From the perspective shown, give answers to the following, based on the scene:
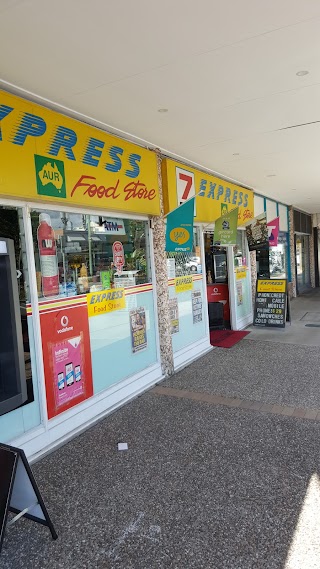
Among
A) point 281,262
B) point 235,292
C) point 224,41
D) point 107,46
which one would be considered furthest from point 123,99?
point 281,262

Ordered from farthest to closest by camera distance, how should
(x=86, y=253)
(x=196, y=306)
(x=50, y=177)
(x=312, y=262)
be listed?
(x=312, y=262)
(x=196, y=306)
(x=86, y=253)
(x=50, y=177)

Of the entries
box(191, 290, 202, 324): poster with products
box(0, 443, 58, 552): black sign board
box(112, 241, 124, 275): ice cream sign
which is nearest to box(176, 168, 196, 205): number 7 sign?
box(112, 241, 124, 275): ice cream sign

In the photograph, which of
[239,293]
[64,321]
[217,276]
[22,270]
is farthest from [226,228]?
[22,270]

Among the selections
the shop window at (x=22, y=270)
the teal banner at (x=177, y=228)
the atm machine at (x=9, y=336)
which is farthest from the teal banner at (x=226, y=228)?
the atm machine at (x=9, y=336)

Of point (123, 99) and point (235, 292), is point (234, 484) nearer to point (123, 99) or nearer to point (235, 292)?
point (123, 99)

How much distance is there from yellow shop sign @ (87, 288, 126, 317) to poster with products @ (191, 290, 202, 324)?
80.2 inches

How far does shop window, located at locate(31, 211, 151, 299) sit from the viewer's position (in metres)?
3.86

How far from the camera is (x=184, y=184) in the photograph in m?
6.14

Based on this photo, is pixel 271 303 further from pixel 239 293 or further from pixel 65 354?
pixel 65 354

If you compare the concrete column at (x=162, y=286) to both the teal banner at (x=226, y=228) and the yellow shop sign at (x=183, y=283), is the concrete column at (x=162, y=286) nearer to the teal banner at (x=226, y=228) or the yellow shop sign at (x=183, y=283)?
the yellow shop sign at (x=183, y=283)

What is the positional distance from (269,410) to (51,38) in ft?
12.9

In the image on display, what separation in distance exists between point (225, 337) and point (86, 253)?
4.28 m

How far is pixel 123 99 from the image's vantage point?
3783mm

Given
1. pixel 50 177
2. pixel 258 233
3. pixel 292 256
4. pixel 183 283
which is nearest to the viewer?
pixel 50 177
